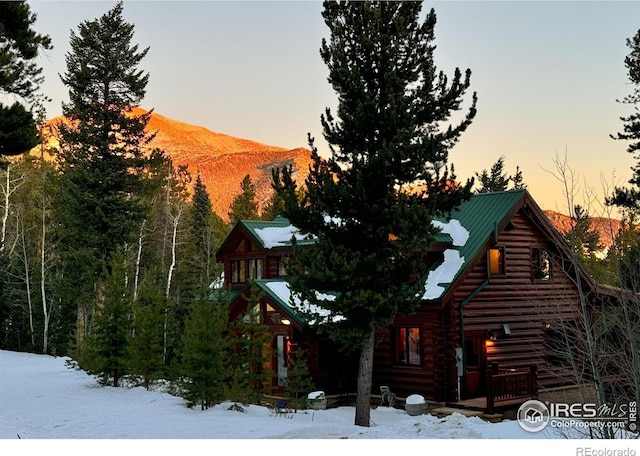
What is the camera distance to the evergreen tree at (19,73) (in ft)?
50.2

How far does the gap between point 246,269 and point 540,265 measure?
37.9ft

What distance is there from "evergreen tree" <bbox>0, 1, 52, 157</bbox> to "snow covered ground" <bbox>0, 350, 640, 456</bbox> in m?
6.50

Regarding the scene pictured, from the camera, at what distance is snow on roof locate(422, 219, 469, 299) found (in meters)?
20.7

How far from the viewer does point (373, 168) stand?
1559 cm

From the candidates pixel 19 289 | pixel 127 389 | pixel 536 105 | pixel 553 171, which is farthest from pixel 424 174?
pixel 19 289

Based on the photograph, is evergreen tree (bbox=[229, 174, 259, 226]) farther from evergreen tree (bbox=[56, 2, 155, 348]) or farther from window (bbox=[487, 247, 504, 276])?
window (bbox=[487, 247, 504, 276])

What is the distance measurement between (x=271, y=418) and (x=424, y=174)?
7113mm

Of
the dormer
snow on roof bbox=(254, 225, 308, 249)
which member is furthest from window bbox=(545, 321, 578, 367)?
snow on roof bbox=(254, 225, 308, 249)

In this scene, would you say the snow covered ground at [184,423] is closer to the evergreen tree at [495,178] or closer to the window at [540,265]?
the window at [540,265]

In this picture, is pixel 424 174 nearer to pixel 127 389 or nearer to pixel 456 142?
pixel 456 142

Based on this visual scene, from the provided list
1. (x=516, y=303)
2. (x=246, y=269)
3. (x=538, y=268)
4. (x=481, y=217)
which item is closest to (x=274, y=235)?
(x=246, y=269)

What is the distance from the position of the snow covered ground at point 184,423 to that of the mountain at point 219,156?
93474 millimetres

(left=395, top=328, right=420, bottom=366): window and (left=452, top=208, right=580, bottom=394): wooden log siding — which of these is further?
(left=452, top=208, right=580, bottom=394): wooden log siding

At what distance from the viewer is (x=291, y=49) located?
66.4ft
